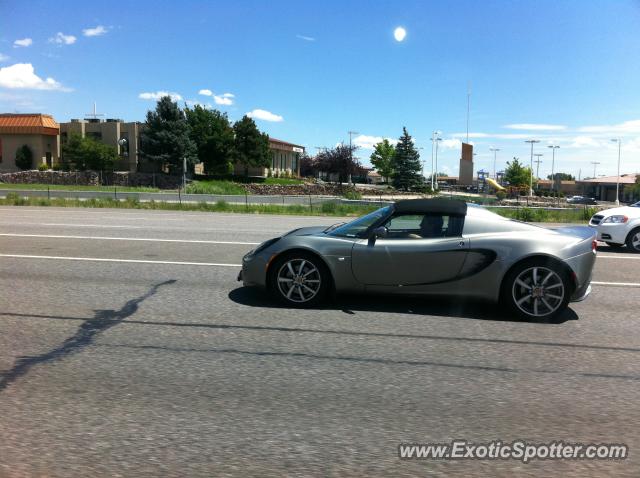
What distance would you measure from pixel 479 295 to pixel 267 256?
257 centimetres

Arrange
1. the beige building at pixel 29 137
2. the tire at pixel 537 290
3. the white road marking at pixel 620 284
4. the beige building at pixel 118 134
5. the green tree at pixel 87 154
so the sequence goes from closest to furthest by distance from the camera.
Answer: the tire at pixel 537 290 < the white road marking at pixel 620 284 < the green tree at pixel 87 154 < the beige building at pixel 29 137 < the beige building at pixel 118 134

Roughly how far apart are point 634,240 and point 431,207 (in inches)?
339

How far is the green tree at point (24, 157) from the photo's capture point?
221ft

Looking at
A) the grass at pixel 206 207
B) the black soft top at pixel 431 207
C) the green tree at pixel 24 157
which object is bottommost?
the grass at pixel 206 207

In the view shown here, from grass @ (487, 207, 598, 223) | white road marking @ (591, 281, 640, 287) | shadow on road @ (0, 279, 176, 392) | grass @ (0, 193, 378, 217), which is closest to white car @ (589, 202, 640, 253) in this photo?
white road marking @ (591, 281, 640, 287)

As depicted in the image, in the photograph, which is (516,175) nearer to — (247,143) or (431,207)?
(247,143)

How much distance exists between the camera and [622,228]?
12.7 meters

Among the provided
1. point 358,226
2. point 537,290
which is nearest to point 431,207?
point 358,226

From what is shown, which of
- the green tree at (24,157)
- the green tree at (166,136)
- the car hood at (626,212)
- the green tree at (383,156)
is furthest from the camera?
the green tree at (383,156)

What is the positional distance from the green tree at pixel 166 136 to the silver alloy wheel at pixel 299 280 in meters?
57.6

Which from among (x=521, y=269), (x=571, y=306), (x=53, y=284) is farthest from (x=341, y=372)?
(x=53, y=284)

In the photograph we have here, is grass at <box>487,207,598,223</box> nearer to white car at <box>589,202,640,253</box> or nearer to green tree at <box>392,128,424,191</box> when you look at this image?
white car at <box>589,202,640,253</box>

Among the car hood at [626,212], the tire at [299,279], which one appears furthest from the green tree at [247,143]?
the tire at [299,279]

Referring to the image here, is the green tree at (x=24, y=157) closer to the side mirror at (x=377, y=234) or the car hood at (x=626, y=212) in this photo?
the car hood at (x=626, y=212)
